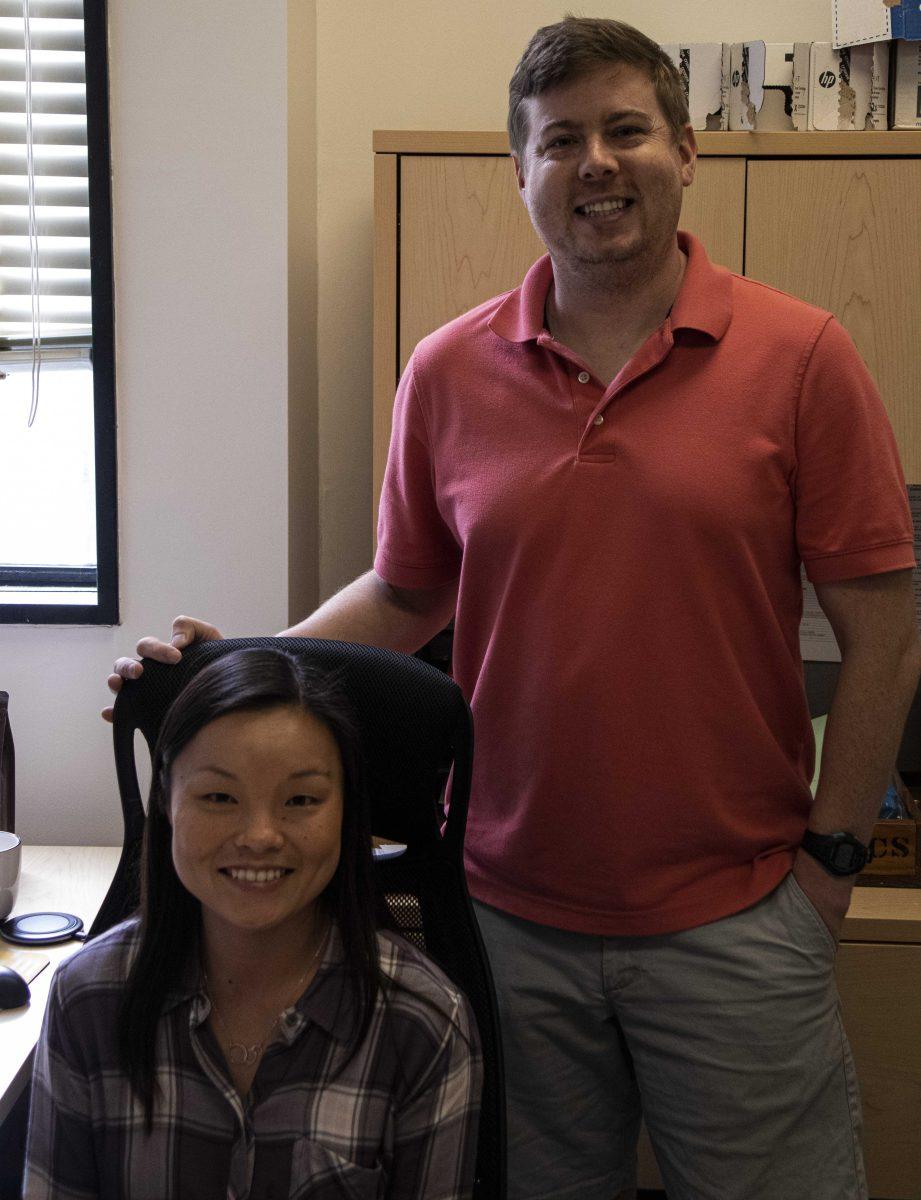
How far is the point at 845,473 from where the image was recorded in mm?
1293

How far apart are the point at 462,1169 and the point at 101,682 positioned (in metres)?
1.36

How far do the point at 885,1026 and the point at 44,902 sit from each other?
55.3 inches

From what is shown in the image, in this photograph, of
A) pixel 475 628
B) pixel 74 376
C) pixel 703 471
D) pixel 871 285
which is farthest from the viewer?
pixel 74 376

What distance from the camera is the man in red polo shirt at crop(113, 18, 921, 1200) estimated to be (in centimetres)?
130

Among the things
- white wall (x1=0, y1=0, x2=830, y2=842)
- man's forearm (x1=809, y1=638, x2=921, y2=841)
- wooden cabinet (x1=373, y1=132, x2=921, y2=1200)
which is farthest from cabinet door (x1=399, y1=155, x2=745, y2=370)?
man's forearm (x1=809, y1=638, x2=921, y2=841)

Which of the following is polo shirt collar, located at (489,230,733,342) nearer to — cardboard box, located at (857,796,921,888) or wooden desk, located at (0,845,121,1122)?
wooden desk, located at (0,845,121,1122)

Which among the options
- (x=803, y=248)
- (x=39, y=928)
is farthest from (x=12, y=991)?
(x=803, y=248)

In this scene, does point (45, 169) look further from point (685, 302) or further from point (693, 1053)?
point (693, 1053)

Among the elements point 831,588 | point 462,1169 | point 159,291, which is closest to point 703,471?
point 831,588

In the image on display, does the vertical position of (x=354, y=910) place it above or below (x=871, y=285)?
below

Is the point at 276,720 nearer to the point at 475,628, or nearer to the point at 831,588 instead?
the point at 475,628

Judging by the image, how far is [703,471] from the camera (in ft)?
4.22

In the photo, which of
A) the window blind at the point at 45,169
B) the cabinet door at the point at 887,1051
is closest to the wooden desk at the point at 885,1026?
the cabinet door at the point at 887,1051

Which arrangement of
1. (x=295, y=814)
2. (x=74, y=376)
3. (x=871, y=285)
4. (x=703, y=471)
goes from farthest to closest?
(x=74, y=376) < (x=871, y=285) < (x=703, y=471) < (x=295, y=814)
